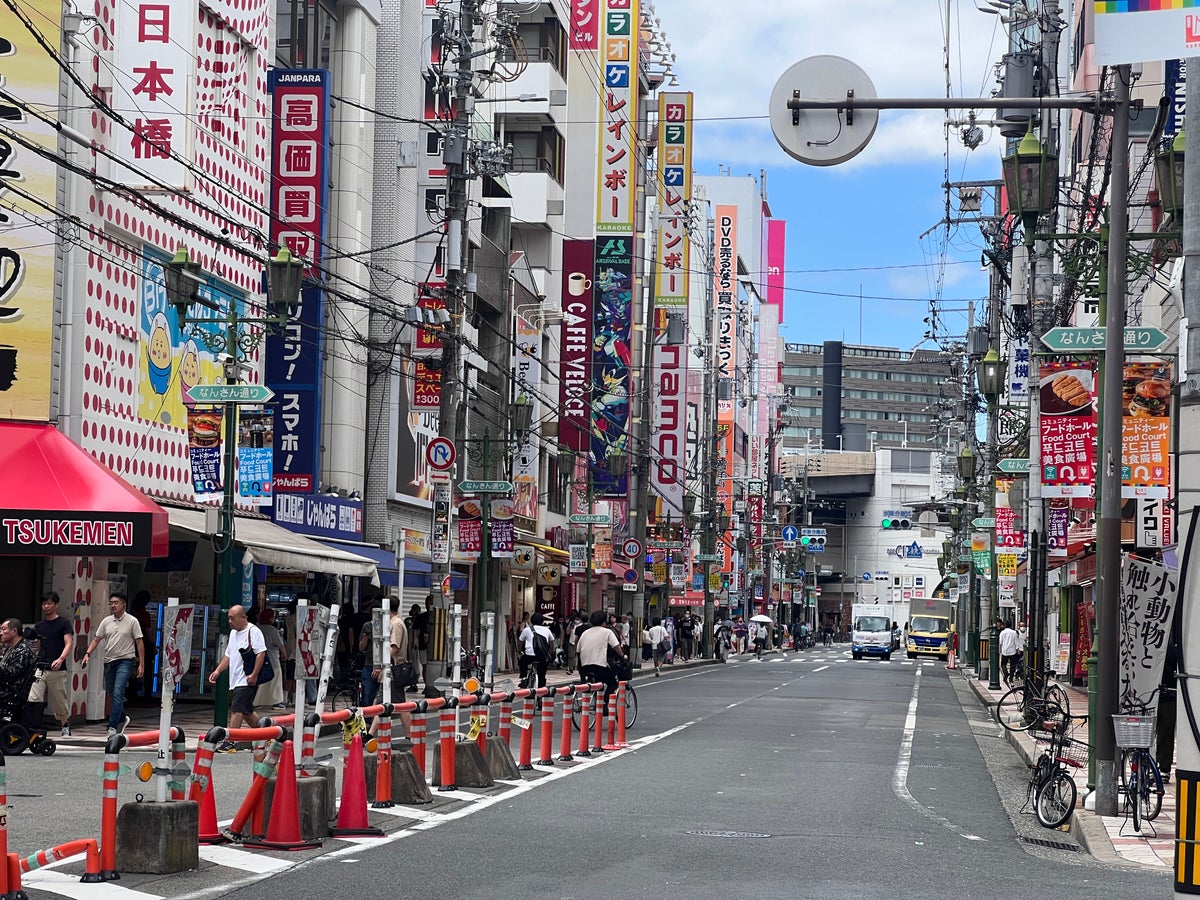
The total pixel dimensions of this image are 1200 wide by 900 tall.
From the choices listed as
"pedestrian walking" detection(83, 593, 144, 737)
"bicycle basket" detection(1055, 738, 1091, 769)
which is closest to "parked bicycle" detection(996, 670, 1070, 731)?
"bicycle basket" detection(1055, 738, 1091, 769)

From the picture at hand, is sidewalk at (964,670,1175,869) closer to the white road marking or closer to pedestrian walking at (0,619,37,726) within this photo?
the white road marking

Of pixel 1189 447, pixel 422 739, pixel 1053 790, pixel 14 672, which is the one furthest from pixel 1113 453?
pixel 14 672

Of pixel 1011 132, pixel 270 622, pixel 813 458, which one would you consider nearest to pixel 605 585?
pixel 1011 132

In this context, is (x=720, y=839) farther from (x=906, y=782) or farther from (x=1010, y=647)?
(x=1010, y=647)

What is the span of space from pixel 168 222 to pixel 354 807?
56.2 ft

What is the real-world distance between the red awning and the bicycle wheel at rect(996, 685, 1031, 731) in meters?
13.9

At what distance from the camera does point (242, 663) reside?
21203 millimetres

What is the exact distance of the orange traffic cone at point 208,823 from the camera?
12.7 m

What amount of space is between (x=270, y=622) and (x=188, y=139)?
26.2 ft

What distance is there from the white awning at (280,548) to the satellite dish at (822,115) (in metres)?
15.5

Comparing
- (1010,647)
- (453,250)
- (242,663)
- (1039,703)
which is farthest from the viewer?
(1010,647)

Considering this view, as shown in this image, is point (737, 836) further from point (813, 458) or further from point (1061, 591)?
point (813, 458)

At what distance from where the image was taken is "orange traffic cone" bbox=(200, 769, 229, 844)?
12.7 m

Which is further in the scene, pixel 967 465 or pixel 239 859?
pixel 967 465
